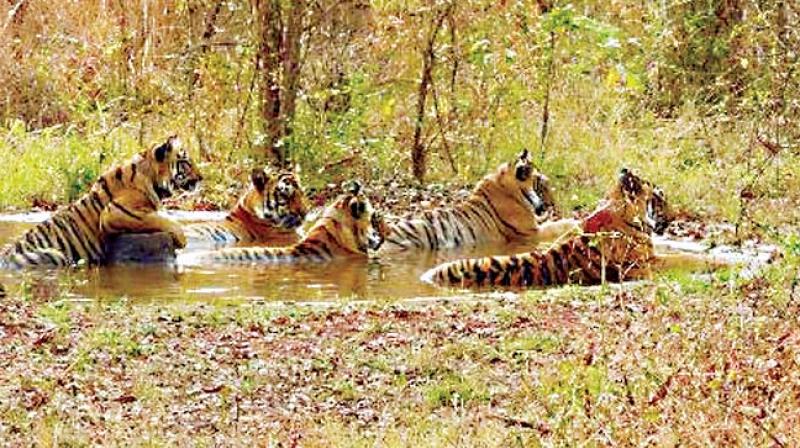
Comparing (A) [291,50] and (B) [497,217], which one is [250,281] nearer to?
(B) [497,217]

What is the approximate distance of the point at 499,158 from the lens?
49.0ft

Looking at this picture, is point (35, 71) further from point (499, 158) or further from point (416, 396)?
point (416, 396)

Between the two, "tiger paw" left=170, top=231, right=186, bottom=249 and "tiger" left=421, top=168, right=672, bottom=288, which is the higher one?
"tiger paw" left=170, top=231, right=186, bottom=249

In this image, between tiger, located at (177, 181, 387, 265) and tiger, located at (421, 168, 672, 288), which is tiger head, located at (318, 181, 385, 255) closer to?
tiger, located at (177, 181, 387, 265)

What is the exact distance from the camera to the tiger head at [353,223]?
36.2ft

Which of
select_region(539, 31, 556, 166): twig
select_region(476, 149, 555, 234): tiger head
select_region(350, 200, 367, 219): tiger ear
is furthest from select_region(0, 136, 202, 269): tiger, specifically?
select_region(539, 31, 556, 166): twig

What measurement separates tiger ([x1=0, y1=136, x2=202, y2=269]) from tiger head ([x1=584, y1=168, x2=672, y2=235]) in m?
2.66

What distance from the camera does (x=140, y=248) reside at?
10742 mm

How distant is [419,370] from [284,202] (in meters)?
5.09

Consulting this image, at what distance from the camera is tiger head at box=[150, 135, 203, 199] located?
11125 mm

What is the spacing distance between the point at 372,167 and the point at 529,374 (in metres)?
7.97

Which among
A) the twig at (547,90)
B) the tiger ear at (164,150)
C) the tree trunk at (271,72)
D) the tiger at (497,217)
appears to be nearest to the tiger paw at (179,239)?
the tiger ear at (164,150)

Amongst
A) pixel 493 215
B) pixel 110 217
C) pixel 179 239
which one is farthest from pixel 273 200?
pixel 493 215

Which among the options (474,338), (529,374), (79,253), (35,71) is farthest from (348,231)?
(35,71)
